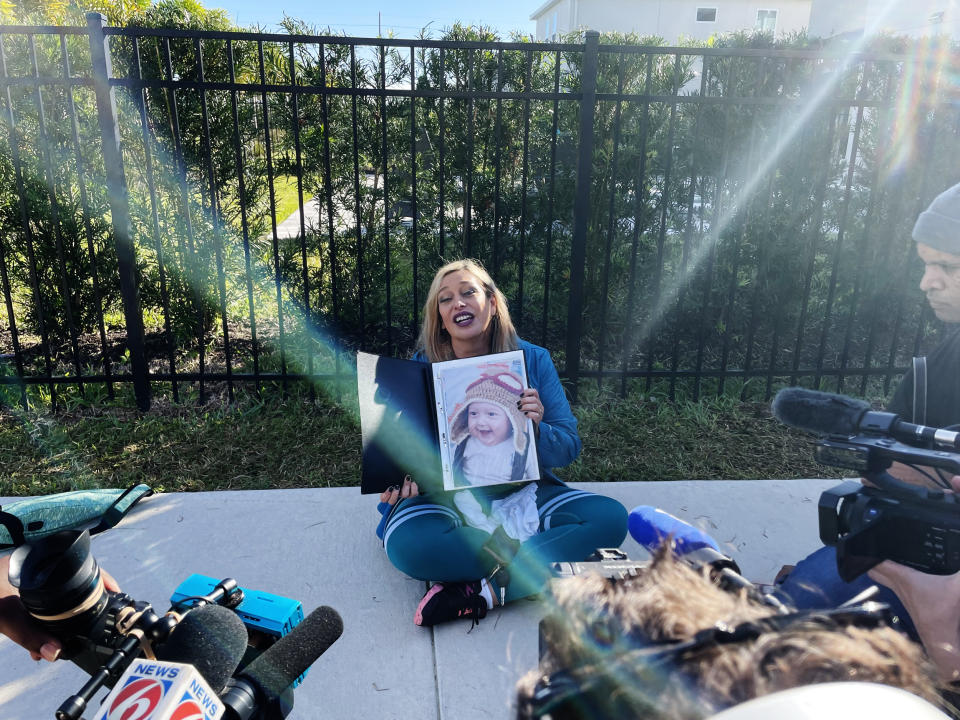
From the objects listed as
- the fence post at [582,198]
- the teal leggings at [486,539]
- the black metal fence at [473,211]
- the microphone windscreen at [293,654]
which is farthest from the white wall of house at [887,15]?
the microphone windscreen at [293,654]

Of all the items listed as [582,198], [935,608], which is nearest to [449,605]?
[935,608]

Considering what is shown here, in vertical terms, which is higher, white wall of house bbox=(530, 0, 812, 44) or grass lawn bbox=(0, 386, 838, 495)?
white wall of house bbox=(530, 0, 812, 44)

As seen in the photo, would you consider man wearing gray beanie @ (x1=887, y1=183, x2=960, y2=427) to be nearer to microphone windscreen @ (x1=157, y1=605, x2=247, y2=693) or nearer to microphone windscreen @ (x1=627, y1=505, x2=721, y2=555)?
microphone windscreen @ (x1=627, y1=505, x2=721, y2=555)

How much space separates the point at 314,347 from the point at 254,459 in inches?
57.1

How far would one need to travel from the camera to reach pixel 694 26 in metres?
37.1

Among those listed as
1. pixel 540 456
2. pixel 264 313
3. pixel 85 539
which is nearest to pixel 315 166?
pixel 264 313

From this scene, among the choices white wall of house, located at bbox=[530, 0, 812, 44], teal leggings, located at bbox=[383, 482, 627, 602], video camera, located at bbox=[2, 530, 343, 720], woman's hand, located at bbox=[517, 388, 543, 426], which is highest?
white wall of house, located at bbox=[530, 0, 812, 44]

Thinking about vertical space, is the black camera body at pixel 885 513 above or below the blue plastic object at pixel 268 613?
above

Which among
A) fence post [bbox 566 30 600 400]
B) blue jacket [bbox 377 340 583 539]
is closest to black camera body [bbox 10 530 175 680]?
blue jacket [bbox 377 340 583 539]

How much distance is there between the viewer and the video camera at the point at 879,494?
3.90ft

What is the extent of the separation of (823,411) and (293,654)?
1.04 m

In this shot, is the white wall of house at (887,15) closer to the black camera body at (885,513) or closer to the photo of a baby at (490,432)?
the photo of a baby at (490,432)

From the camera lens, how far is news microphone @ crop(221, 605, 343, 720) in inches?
39.0

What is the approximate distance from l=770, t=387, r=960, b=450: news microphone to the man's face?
2.59 feet
